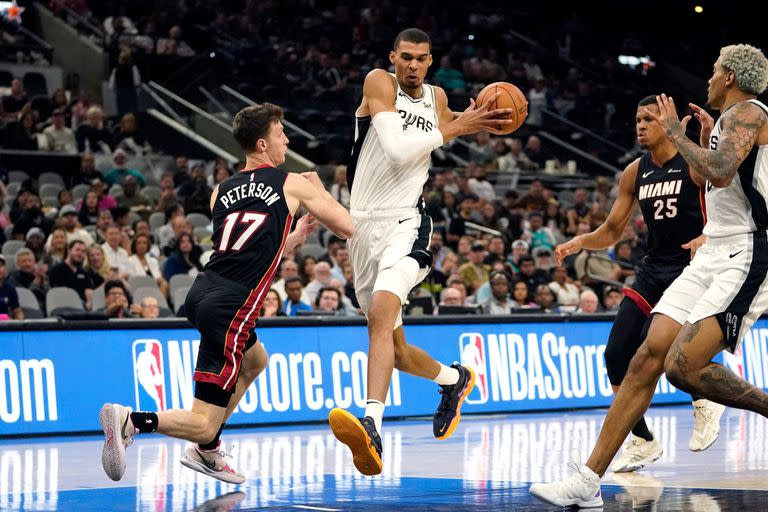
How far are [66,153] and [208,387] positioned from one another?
1264 cm

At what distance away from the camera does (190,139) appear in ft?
66.1

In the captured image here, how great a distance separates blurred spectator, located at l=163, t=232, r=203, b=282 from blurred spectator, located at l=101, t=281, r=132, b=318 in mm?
1789

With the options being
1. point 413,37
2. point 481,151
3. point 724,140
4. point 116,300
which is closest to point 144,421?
point 413,37

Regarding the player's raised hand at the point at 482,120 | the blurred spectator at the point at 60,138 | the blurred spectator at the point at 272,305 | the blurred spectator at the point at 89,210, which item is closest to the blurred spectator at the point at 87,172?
the blurred spectator at the point at 60,138

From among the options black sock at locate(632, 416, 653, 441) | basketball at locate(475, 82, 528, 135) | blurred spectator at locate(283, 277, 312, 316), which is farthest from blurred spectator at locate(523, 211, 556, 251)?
basketball at locate(475, 82, 528, 135)

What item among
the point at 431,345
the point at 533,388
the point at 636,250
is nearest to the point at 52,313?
the point at 431,345

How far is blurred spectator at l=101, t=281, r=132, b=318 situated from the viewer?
12.5 metres

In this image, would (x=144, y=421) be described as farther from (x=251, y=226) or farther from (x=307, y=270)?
(x=307, y=270)

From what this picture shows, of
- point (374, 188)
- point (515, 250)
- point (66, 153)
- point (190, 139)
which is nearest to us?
point (374, 188)

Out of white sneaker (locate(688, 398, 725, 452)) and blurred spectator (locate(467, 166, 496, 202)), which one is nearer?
white sneaker (locate(688, 398, 725, 452))

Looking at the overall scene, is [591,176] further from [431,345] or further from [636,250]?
[431,345]

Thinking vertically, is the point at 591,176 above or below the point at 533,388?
above

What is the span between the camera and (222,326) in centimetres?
676

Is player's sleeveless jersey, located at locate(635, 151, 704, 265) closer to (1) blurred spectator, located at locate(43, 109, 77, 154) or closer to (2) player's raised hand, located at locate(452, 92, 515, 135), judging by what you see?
(2) player's raised hand, located at locate(452, 92, 515, 135)
